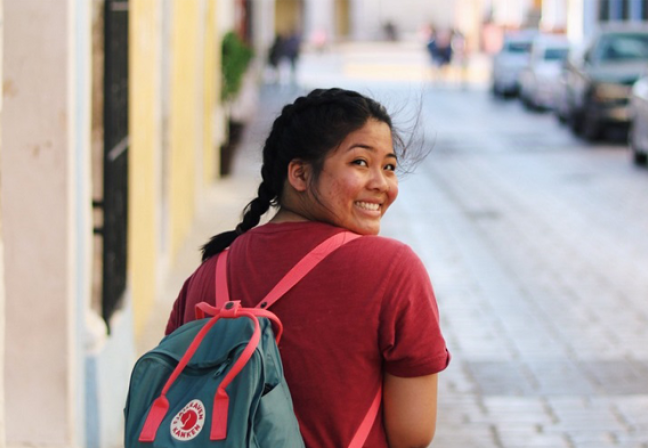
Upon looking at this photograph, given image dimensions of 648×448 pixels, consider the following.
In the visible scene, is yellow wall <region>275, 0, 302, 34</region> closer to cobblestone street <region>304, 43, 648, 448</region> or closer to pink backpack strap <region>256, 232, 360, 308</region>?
cobblestone street <region>304, 43, 648, 448</region>

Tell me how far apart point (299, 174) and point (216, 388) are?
53 centimetres

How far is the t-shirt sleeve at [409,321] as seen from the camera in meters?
2.31

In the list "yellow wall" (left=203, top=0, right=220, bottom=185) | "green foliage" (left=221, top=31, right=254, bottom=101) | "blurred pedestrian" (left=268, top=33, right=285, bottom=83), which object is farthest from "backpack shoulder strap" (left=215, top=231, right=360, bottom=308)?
"blurred pedestrian" (left=268, top=33, right=285, bottom=83)

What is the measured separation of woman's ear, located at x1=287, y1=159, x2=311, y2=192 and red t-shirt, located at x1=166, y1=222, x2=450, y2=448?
97mm

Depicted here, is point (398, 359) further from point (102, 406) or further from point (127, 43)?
point (127, 43)

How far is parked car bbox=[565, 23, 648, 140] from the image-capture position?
66.9 ft

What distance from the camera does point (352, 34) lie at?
76.6 metres

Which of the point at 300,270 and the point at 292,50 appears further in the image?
the point at 292,50

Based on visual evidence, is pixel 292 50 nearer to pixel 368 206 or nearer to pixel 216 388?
pixel 368 206

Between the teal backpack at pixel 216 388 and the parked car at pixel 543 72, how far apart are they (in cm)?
2518

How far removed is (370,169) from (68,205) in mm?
2527

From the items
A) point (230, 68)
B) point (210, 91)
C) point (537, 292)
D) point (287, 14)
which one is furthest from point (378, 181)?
point (287, 14)

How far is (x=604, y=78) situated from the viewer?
20.6 m

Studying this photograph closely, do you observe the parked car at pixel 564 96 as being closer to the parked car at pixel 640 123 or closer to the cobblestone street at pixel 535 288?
the cobblestone street at pixel 535 288
